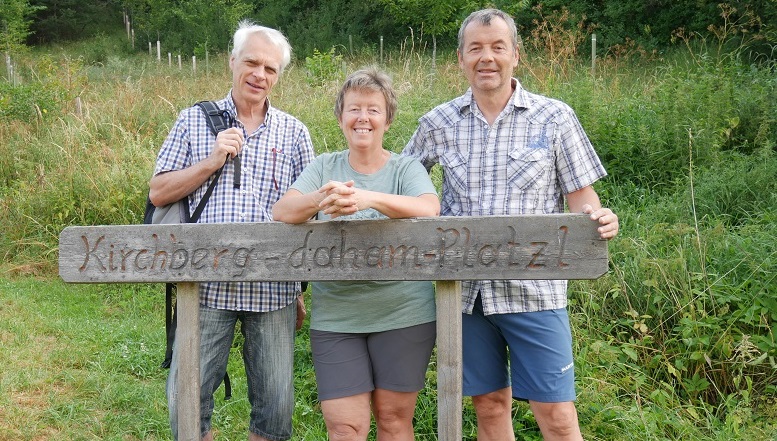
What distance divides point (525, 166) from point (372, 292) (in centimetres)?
74

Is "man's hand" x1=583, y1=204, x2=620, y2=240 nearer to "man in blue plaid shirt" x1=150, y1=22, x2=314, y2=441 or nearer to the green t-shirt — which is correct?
the green t-shirt

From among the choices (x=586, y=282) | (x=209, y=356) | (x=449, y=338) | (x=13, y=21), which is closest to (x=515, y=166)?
(x=449, y=338)

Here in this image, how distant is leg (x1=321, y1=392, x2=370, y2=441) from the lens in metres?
2.69

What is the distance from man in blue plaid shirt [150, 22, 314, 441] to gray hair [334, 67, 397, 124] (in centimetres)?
39

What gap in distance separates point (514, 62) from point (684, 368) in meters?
2.19

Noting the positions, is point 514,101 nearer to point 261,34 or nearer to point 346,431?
point 261,34

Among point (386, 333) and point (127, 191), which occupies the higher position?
point (127, 191)

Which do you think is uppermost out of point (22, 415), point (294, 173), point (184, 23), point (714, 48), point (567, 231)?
point (184, 23)

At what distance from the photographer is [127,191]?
7.25 m

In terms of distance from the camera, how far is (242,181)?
296cm

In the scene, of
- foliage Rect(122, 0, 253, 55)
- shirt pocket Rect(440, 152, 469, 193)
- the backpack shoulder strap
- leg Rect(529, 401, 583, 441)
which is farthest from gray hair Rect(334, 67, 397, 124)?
foliage Rect(122, 0, 253, 55)

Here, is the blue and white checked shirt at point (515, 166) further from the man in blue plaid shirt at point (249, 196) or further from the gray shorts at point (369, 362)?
the man in blue plaid shirt at point (249, 196)

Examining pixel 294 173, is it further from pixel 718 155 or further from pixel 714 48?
pixel 714 48

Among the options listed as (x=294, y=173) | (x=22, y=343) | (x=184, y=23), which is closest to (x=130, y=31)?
(x=184, y=23)
